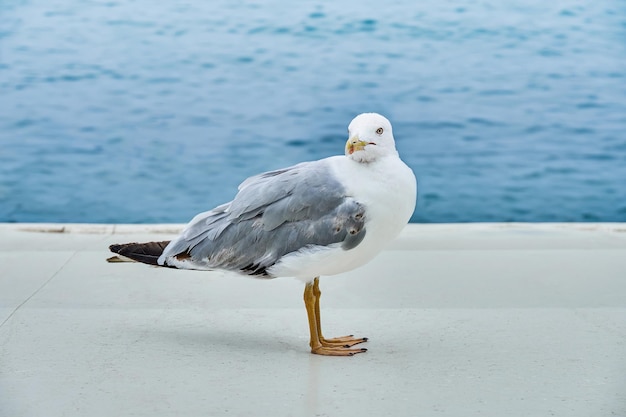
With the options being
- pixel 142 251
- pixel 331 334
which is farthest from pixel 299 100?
pixel 142 251

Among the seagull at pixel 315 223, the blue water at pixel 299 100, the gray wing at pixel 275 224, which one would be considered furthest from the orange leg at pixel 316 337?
the blue water at pixel 299 100

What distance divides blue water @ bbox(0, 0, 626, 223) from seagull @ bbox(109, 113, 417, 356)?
3801mm

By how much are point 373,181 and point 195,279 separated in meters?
1.00

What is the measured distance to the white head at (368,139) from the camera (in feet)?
6.60

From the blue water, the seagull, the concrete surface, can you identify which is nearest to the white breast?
the seagull

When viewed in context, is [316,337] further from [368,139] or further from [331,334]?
[368,139]

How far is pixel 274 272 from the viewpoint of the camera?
2.07 meters

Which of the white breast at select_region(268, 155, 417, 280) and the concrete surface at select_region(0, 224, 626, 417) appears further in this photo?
the white breast at select_region(268, 155, 417, 280)

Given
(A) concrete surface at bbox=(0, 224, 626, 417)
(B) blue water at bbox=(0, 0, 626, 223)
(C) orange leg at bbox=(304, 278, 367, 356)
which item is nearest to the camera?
(A) concrete surface at bbox=(0, 224, 626, 417)

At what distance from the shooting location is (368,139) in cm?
202

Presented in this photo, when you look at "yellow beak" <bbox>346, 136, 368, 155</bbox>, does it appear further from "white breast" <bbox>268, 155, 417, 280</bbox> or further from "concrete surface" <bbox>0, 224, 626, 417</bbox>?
"concrete surface" <bbox>0, 224, 626, 417</bbox>

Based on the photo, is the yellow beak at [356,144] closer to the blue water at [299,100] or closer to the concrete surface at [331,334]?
the concrete surface at [331,334]

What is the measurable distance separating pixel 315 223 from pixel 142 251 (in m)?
0.40

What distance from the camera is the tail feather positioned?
2.13 m
